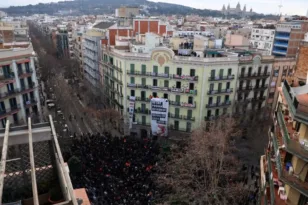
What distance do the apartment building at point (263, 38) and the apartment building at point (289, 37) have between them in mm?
3705

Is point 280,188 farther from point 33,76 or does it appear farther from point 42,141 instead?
point 33,76

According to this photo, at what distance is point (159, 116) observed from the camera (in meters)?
34.2

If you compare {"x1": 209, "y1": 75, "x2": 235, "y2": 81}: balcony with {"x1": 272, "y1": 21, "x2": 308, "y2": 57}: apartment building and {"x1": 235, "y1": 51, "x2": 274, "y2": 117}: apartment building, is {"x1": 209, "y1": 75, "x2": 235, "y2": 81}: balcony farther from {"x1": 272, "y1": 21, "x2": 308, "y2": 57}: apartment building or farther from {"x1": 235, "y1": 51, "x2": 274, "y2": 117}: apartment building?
{"x1": 272, "y1": 21, "x2": 308, "y2": 57}: apartment building

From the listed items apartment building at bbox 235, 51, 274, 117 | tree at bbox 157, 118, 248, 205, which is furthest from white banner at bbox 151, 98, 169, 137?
apartment building at bbox 235, 51, 274, 117

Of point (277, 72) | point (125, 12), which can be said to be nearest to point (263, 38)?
point (277, 72)

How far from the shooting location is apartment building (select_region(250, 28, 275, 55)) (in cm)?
7262

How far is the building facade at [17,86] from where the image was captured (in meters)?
29.5

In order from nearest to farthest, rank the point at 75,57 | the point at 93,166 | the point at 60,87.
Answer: the point at 93,166 < the point at 60,87 < the point at 75,57

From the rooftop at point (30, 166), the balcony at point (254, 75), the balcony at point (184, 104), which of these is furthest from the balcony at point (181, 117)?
the rooftop at point (30, 166)

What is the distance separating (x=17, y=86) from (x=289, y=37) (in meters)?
61.7

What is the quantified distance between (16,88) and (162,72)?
19.0 m

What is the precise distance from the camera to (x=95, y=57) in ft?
166

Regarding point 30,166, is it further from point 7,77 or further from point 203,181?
point 7,77

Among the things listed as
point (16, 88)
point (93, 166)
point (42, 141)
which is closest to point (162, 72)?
point (93, 166)
